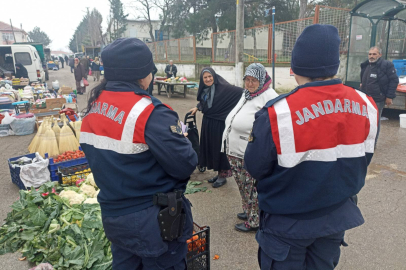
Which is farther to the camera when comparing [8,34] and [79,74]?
[8,34]

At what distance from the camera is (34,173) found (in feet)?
15.5

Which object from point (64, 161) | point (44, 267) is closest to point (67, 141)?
point (64, 161)

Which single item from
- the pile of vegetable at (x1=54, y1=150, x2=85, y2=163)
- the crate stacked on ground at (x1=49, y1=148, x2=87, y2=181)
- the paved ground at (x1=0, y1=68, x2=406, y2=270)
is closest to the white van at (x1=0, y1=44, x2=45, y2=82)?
the paved ground at (x1=0, y1=68, x2=406, y2=270)

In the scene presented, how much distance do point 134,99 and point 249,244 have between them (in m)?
2.34

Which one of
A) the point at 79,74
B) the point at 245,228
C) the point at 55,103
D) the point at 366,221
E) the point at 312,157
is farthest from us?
the point at 79,74

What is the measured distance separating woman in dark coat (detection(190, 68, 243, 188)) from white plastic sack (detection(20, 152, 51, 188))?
2.45 meters

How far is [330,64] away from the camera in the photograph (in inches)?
69.3

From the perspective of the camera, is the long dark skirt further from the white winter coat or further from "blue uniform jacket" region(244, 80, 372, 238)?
"blue uniform jacket" region(244, 80, 372, 238)

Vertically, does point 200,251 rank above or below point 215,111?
below

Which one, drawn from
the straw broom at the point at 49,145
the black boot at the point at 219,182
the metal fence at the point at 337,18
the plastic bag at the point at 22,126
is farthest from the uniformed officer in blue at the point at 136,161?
the metal fence at the point at 337,18

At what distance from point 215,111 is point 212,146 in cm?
55

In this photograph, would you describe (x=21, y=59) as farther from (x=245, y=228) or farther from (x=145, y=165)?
(x=145, y=165)

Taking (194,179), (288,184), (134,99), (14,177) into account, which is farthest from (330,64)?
(14,177)

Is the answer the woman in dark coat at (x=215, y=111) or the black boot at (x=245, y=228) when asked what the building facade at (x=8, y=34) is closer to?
the woman in dark coat at (x=215, y=111)
